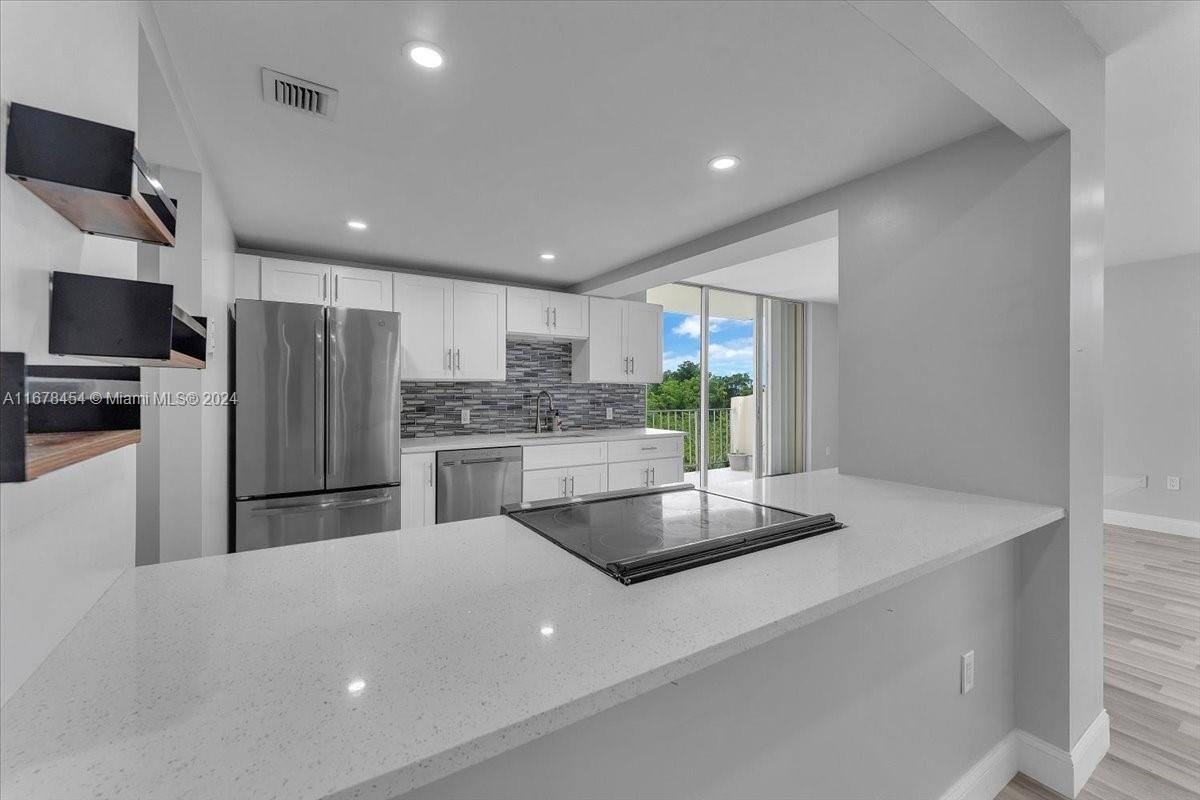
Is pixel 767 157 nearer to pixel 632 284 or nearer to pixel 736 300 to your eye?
pixel 632 284

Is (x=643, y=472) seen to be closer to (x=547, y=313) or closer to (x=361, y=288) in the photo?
(x=547, y=313)

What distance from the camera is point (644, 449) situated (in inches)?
180

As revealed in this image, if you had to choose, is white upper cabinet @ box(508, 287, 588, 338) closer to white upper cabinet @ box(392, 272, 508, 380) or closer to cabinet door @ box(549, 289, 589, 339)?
cabinet door @ box(549, 289, 589, 339)

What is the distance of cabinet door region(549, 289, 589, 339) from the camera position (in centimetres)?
451

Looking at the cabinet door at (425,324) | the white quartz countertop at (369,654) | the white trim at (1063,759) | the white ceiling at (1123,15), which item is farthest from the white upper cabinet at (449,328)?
the white trim at (1063,759)

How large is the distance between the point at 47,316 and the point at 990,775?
106 inches

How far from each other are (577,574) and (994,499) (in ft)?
5.29

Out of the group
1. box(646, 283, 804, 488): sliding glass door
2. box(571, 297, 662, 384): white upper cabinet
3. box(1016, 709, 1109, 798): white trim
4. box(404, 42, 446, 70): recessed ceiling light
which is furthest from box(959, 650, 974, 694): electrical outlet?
box(646, 283, 804, 488): sliding glass door

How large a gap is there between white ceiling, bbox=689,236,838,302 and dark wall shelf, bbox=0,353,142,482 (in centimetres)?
391

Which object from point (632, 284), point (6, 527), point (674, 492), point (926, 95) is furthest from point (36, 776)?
point (632, 284)

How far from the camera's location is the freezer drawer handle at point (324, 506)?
9.64 ft

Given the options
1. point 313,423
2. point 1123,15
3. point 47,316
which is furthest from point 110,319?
point 1123,15

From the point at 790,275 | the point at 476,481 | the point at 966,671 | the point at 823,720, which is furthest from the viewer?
the point at 790,275

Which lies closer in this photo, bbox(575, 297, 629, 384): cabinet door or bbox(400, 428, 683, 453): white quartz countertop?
bbox(400, 428, 683, 453): white quartz countertop
